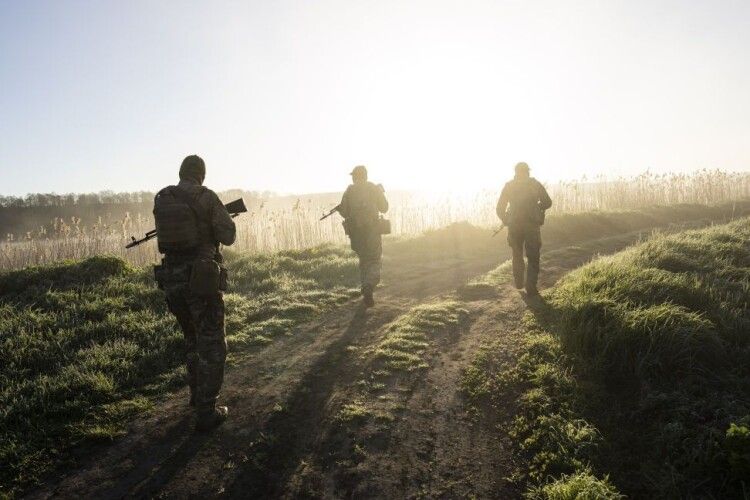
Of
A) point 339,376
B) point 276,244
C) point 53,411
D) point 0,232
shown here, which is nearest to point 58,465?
point 53,411

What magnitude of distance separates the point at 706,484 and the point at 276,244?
15585mm

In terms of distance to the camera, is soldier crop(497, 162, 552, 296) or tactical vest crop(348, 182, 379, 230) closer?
soldier crop(497, 162, 552, 296)

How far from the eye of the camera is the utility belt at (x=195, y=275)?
4.30 m

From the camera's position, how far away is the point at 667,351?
4590mm

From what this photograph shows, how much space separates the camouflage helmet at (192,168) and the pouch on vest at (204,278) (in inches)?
36.9

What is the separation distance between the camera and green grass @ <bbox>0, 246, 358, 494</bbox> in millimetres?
4215

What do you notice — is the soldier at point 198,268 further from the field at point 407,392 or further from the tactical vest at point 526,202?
the tactical vest at point 526,202

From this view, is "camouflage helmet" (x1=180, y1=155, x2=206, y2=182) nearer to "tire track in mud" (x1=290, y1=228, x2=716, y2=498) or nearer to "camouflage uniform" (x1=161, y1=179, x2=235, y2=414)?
"camouflage uniform" (x1=161, y1=179, x2=235, y2=414)

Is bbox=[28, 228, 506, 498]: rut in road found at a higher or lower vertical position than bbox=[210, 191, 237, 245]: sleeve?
lower

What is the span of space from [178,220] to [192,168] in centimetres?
63

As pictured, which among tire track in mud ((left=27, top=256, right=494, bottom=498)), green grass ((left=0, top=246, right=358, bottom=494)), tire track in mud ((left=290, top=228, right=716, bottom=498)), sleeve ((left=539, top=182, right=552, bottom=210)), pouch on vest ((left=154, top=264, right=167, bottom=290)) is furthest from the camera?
sleeve ((left=539, top=182, right=552, bottom=210))

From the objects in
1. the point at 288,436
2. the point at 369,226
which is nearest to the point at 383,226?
the point at 369,226

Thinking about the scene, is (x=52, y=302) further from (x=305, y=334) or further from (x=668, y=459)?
(x=668, y=459)

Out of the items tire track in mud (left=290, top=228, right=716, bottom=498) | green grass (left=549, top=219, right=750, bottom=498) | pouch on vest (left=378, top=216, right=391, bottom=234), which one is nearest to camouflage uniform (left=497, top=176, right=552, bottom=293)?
green grass (left=549, top=219, right=750, bottom=498)
